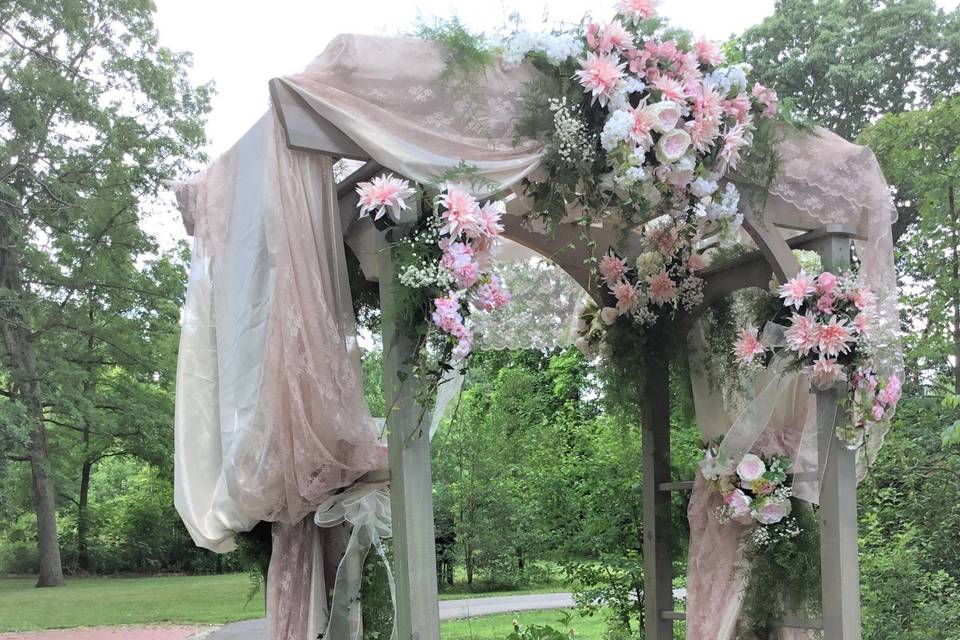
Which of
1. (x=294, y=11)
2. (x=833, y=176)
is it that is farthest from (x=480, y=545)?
(x=833, y=176)

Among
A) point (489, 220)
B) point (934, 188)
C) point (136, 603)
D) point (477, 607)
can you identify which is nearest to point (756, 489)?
point (489, 220)

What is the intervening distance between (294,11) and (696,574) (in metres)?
9.40

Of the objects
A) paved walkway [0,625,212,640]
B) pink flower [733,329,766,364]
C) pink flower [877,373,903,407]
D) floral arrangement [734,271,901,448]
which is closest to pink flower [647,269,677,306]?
pink flower [733,329,766,364]

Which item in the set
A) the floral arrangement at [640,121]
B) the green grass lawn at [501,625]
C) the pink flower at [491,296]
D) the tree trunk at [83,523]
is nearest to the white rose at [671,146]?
the floral arrangement at [640,121]

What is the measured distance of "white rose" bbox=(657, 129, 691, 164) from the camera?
8.46 feet

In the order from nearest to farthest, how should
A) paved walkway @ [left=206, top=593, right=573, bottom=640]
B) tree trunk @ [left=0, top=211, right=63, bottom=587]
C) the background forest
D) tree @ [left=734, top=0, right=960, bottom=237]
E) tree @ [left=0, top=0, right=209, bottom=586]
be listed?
paved walkway @ [left=206, top=593, right=573, bottom=640], the background forest, tree trunk @ [left=0, top=211, right=63, bottom=587], tree @ [left=0, top=0, right=209, bottom=586], tree @ [left=734, top=0, right=960, bottom=237]

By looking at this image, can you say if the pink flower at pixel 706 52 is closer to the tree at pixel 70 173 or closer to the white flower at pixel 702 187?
the white flower at pixel 702 187

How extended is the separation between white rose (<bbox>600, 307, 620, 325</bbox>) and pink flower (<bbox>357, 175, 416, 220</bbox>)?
5.62 feet

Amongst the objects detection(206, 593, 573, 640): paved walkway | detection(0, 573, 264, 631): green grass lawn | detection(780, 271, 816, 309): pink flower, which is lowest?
detection(0, 573, 264, 631): green grass lawn

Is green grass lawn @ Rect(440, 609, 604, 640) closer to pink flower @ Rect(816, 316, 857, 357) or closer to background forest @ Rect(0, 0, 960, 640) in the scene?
background forest @ Rect(0, 0, 960, 640)

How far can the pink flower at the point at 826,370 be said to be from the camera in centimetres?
295

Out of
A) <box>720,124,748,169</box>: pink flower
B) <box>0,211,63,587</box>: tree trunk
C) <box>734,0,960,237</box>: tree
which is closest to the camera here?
<box>720,124,748,169</box>: pink flower

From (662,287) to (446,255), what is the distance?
1637mm

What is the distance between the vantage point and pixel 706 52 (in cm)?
276
